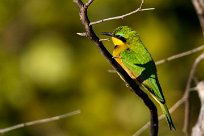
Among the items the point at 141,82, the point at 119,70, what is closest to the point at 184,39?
the point at 141,82

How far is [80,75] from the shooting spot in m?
5.91

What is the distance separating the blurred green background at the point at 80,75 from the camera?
582 centimetres

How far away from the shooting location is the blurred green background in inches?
229

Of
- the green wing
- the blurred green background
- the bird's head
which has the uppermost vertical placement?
the bird's head

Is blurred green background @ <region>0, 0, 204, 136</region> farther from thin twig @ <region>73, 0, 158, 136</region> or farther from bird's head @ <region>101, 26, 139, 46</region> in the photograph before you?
thin twig @ <region>73, 0, 158, 136</region>

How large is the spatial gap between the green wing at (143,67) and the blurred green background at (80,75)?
8.55 ft

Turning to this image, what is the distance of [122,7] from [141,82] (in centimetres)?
282

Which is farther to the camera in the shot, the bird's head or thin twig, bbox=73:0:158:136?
the bird's head

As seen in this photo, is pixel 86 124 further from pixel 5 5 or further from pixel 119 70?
pixel 119 70

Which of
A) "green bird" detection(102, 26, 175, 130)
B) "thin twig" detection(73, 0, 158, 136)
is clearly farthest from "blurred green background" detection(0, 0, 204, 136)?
"thin twig" detection(73, 0, 158, 136)

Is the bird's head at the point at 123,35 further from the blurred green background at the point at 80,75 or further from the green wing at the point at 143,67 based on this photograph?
the blurred green background at the point at 80,75

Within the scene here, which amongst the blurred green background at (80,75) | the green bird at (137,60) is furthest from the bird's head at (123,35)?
the blurred green background at (80,75)

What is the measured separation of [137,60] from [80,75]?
284 cm

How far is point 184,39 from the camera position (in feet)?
19.9
